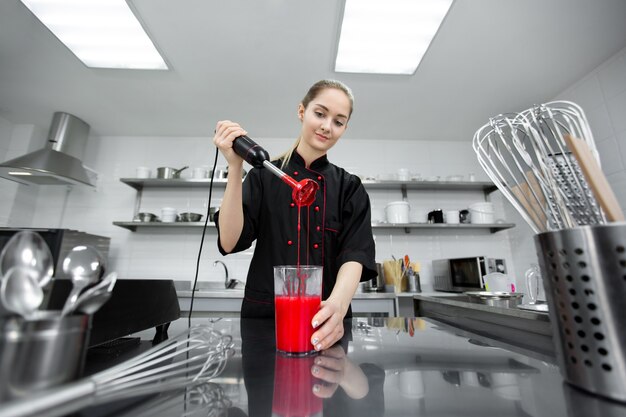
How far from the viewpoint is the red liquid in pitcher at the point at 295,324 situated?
50 cm

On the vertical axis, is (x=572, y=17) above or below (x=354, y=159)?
above

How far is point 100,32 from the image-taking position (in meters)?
1.80

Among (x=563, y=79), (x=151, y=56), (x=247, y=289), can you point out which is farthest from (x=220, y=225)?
(x=563, y=79)

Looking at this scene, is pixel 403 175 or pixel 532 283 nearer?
pixel 532 283

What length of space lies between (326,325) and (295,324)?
61 mm

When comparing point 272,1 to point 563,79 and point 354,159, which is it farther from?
point 563,79

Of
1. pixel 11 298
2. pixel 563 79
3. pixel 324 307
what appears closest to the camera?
pixel 11 298

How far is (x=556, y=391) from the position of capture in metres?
0.34

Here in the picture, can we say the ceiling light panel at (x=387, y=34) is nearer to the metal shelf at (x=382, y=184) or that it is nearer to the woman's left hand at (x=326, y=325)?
the metal shelf at (x=382, y=184)

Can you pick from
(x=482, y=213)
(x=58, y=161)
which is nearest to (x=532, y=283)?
(x=482, y=213)

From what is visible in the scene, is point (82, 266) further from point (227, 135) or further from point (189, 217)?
point (189, 217)

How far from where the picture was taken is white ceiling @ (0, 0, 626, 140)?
1.72m

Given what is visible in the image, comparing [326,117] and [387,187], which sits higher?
[387,187]

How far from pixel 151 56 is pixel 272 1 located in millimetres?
942
